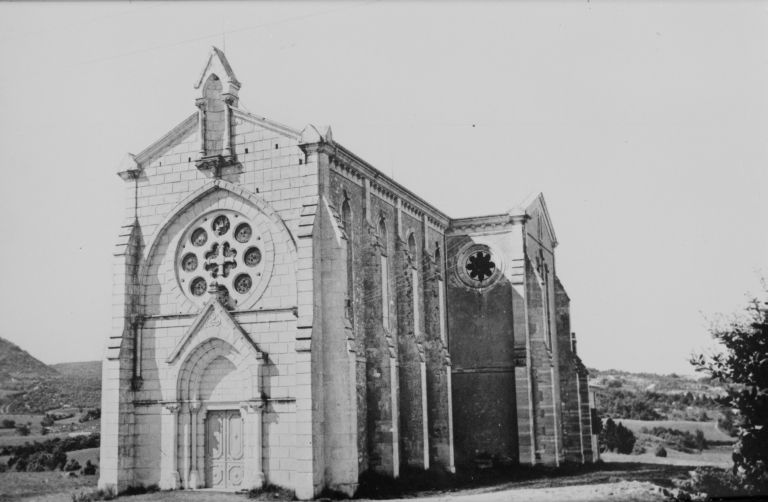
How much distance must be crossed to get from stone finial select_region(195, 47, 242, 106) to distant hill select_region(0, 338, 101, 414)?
12964mm

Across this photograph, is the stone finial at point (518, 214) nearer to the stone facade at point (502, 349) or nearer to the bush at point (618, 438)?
the stone facade at point (502, 349)

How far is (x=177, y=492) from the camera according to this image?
23.5 meters

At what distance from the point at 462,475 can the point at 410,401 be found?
4.66 m

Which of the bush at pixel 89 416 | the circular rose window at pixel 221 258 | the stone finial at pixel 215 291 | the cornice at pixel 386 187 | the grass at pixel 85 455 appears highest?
the cornice at pixel 386 187

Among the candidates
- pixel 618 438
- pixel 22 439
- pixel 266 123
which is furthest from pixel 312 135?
pixel 618 438

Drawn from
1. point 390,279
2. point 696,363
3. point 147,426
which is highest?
point 390,279

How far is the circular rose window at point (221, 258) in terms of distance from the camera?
2472 centimetres

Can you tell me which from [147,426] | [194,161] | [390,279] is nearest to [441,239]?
[390,279]

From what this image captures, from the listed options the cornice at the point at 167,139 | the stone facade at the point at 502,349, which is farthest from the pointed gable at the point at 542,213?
the cornice at the point at 167,139

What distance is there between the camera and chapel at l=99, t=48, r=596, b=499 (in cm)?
2322

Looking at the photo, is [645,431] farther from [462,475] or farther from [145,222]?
[145,222]

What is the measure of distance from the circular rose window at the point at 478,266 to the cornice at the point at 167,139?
52.3 ft

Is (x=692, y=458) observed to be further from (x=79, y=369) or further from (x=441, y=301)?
(x=79, y=369)

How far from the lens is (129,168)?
86.4 feet
